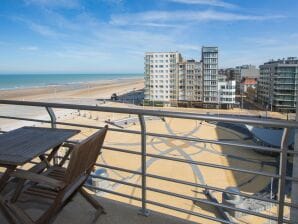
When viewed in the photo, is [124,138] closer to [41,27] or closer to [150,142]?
[150,142]

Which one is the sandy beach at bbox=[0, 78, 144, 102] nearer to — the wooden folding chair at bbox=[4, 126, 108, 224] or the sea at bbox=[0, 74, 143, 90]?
the sea at bbox=[0, 74, 143, 90]

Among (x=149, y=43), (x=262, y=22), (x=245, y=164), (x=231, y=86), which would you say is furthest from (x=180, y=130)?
(x=149, y=43)

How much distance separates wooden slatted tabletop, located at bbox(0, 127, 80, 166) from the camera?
5.68ft

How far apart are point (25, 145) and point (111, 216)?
979 millimetres

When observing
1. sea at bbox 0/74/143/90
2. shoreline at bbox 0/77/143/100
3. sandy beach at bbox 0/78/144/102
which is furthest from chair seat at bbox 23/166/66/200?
sea at bbox 0/74/143/90

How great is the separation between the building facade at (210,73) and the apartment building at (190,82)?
709mm

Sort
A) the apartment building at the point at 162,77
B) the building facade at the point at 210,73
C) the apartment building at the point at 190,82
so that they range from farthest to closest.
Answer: the apartment building at the point at 162,77 → the apartment building at the point at 190,82 → the building facade at the point at 210,73

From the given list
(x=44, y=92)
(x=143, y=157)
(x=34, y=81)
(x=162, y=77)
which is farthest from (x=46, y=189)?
(x=34, y=81)

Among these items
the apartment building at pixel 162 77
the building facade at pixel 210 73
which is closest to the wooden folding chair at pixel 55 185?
the building facade at pixel 210 73

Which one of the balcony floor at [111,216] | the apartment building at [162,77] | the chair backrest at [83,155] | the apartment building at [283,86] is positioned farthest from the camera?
the apartment building at [162,77]

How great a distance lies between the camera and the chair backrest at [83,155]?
1.54 metres

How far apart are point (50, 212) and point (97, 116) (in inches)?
973

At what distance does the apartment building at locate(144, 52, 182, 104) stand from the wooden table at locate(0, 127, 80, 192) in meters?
36.9

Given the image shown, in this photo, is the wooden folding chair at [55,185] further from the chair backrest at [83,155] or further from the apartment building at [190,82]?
the apartment building at [190,82]
